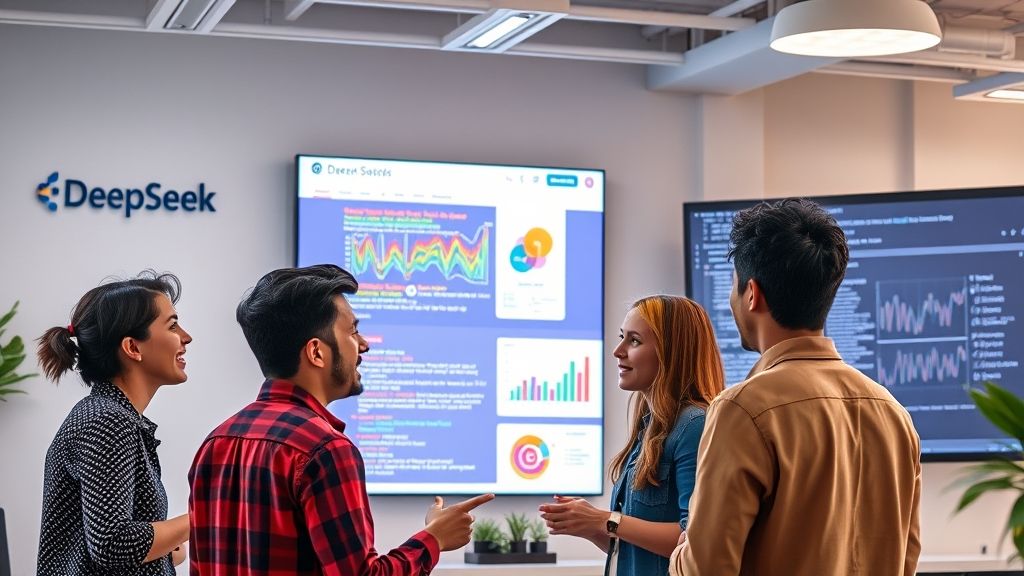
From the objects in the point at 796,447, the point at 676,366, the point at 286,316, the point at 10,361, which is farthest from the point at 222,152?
the point at 796,447

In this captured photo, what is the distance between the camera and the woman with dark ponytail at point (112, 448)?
2.62 m

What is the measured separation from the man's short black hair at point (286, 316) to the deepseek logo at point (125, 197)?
323 cm

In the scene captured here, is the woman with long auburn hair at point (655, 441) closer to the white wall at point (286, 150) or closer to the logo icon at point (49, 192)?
the white wall at point (286, 150)

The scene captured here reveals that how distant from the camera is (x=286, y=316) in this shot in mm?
2146

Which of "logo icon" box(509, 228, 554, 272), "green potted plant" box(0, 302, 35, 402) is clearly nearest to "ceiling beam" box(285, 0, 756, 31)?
"logo icon" box(509, 228, 554, 272)

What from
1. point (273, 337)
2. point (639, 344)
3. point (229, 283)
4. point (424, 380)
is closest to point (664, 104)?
point (424, 380)

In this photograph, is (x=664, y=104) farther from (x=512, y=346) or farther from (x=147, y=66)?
→ (x=147, y=66)

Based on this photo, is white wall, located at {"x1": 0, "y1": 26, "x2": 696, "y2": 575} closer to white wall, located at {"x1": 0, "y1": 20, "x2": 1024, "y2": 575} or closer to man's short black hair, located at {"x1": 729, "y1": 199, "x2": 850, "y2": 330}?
white wall, located at {"x1": 0, "y1": 20, "x2": 1024, "y2": 575}

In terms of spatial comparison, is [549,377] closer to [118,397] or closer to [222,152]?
[222,152]

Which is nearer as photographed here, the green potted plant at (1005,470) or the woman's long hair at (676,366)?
the green potted plant at (1005,470)

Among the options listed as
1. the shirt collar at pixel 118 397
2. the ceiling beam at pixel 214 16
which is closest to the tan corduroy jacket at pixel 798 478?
the shirt collar at pixel 118 397

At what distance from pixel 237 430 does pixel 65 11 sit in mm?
3612

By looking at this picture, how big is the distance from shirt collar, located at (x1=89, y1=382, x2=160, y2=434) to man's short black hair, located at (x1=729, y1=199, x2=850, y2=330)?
1.45 meters

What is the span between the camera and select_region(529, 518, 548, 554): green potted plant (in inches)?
212
